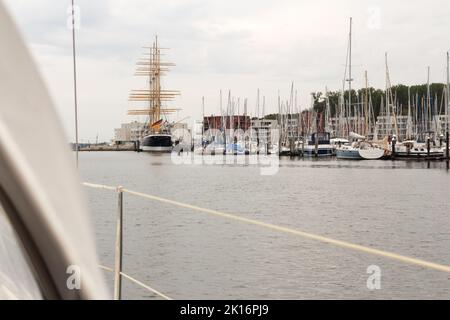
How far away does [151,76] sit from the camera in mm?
115875

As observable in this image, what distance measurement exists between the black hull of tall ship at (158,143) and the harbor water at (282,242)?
73.2 m

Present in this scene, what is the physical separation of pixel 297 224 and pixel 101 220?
9142 mm

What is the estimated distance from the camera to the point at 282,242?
22656mm

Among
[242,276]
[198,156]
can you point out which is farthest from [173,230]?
[198,156]

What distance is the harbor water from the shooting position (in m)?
16.5

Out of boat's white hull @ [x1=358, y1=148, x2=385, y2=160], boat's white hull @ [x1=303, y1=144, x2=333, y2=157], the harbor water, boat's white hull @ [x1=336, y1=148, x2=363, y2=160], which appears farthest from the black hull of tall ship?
the harbor water

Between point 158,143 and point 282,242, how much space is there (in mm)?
99510

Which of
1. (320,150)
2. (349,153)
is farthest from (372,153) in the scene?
(320,150)

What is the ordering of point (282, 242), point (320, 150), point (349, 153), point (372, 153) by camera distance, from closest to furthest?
point (282, 242) → point (372, 153) → point (349, 153) → point (320, 150)

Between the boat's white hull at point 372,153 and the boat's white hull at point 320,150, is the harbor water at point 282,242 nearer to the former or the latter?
the boat's white hull at point 372,153

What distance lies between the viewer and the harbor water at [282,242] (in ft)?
54.1

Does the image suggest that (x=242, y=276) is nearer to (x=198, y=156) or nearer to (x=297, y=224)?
(x=297, y=224)

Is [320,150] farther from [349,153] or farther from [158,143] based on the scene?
[158,143]

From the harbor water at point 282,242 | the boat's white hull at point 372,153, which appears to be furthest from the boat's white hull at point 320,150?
the harbor water at point 282,242
